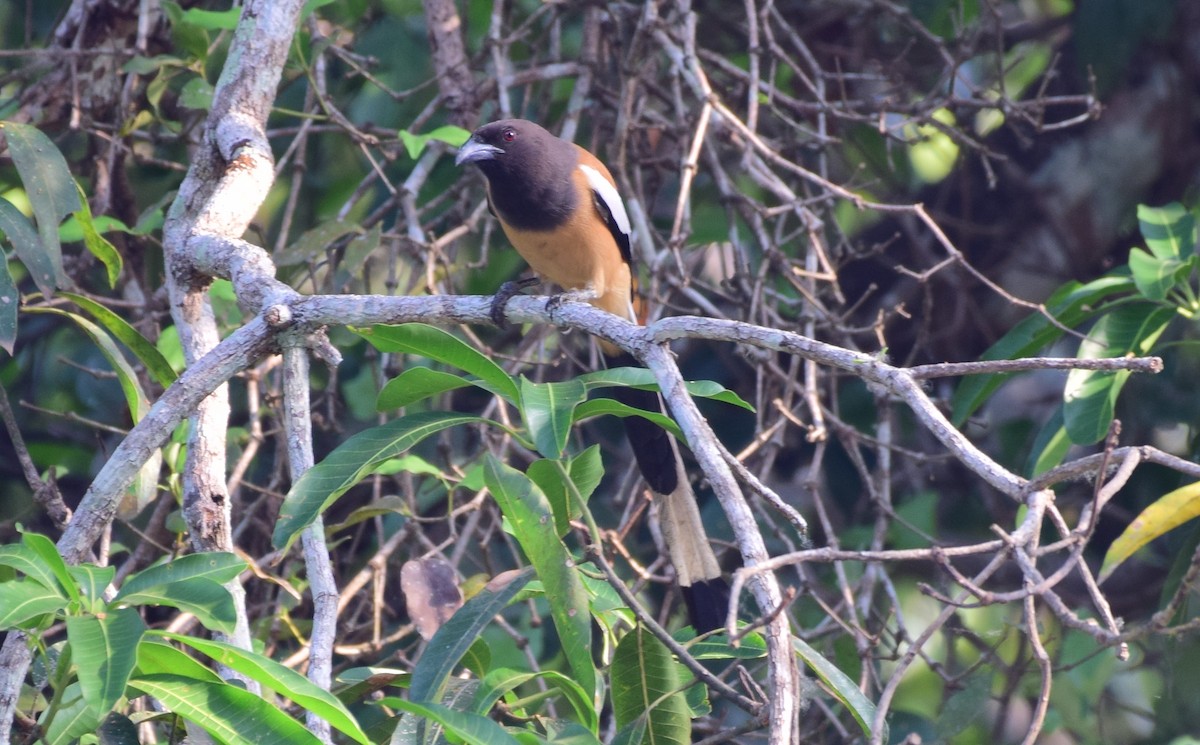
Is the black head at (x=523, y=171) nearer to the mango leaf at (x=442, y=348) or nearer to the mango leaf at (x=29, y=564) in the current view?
the mango leaf at (x=442, y=348)

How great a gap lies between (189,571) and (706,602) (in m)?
1.34

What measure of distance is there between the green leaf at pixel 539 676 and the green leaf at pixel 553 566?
0.09 feet

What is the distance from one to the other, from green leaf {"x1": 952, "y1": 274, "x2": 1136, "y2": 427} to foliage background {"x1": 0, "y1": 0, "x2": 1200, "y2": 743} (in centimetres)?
18

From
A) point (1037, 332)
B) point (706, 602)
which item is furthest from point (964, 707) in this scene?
point (1037, 332)

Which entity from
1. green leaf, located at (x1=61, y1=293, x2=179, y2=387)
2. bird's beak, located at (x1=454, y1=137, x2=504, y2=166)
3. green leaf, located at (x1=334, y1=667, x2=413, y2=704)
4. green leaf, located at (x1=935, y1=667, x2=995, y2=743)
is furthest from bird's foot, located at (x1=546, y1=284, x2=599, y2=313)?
green leaf, located at (x1=935, y1=667, x2=995, y2=743)

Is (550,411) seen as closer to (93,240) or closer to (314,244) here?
(93,240)

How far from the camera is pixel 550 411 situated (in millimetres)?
1862

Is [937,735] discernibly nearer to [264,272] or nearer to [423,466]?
[423,466]

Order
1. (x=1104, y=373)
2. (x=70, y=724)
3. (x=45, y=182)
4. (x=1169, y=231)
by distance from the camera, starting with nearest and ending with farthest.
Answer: (x=70, y=724), (x=45, y=182), (x=1104, y=373), (x=1169, y=231)

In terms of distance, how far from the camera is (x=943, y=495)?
4.85 meters

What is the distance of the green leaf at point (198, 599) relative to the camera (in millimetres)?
1671

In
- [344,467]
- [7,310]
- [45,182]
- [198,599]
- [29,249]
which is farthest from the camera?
[45,182]

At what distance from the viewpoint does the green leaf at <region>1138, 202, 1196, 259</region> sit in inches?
133

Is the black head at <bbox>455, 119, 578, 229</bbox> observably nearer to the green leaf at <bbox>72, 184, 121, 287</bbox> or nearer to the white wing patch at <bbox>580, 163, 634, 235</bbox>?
the white wing patch at <bbox>580, 163, 634, 235</bbox>
